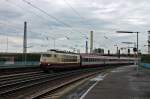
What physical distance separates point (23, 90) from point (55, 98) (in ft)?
15.6

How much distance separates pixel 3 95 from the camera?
63.8 feet

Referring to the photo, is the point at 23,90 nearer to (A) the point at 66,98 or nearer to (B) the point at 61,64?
(A) the point at 66,98

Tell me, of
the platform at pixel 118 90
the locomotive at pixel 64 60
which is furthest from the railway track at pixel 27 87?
the locomotive at pixel 64 60

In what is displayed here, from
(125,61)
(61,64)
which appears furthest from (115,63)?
(61,64)

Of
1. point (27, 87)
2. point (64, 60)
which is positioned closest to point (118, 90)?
point (27, 87)

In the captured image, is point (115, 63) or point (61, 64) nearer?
point (61, 64)

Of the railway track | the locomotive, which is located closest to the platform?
the railway track

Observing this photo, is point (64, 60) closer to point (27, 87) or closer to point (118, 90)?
point (27, 87)

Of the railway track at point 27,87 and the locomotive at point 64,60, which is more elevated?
the locomotive at point 64,60

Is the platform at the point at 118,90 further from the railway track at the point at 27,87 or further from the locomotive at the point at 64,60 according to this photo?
the locomotive at the point at 64,60

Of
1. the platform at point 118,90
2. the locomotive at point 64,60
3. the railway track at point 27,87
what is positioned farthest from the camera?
the locomotive at point 64,60

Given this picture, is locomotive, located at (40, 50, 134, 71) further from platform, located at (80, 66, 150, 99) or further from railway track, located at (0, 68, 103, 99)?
platform, located at (80, 66, 150, 99)

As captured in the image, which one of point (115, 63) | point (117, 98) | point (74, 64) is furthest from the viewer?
point (115, 63)

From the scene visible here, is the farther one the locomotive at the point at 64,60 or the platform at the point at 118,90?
the locomotive at the point at 64,60
